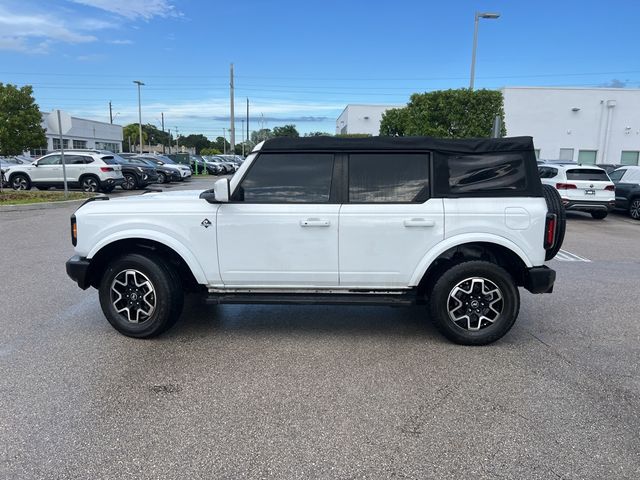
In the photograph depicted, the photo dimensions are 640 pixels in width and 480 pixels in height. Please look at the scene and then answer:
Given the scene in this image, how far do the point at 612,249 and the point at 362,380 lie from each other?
8497 millimetres

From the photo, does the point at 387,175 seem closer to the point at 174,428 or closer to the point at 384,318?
the point at 384,318

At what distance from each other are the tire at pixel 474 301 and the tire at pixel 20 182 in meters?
21.6

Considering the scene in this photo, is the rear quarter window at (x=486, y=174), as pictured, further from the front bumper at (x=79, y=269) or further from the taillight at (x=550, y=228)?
the front bumper at (x=79, y=269)

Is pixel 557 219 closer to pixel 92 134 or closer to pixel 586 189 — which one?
pixel 586 189

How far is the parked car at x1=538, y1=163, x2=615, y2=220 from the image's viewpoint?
14430 millimetres

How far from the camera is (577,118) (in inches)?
1395

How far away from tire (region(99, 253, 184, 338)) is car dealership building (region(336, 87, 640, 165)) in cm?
3542

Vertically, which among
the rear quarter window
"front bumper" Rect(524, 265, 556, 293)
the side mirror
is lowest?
"front bumper" Rect(524, 265, 556, 293)

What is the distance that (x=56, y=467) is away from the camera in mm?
2834

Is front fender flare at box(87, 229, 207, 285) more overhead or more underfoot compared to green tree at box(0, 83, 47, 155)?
more underfoot

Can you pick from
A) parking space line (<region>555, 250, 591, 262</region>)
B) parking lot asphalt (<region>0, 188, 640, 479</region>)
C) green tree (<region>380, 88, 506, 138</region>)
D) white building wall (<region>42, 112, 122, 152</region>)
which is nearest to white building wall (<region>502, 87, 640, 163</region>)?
green tree (<region>380, 88, 506, 138</region>)

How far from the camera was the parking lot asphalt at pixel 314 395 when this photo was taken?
292 cm

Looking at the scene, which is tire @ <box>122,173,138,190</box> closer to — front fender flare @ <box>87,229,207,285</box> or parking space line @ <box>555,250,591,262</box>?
parking space line @ <box>555,250,591,262</box>

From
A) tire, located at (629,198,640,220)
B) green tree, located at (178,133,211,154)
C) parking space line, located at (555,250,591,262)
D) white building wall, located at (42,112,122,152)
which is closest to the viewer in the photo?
parking space line, located at (555,250,591,262)
